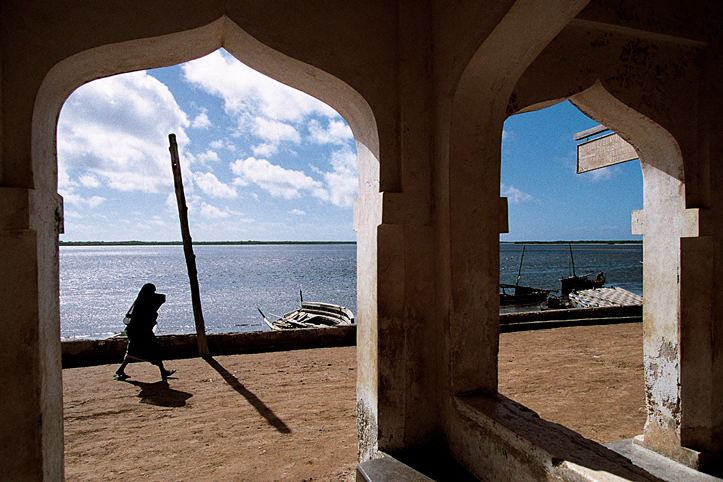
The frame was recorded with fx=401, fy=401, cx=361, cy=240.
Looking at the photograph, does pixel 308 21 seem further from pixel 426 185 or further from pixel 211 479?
pixel 211 479

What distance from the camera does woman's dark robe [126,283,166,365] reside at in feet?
20.0

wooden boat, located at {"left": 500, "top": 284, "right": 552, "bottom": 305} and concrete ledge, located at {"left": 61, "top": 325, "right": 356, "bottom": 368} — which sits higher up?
concrete ledge, located at {"left": 61, "top": 325, "right": 356, "bottom": 368}

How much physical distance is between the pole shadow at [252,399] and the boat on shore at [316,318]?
4.54 metres

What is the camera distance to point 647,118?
10.7ft

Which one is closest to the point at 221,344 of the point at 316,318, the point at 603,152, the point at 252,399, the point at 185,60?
the point at 252,399

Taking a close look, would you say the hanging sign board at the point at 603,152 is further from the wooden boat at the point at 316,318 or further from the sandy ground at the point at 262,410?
the wooden boat at the point at 316,318

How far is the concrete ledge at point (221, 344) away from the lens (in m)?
6.91

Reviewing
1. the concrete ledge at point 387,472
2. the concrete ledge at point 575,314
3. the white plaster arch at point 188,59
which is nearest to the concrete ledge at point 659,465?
the concrete ledge at point 387,472

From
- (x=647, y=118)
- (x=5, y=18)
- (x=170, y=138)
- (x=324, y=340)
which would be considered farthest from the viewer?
(x=324, y=340)

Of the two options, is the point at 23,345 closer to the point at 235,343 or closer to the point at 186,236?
the point at 235,343

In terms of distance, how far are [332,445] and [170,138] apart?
6.36 metres

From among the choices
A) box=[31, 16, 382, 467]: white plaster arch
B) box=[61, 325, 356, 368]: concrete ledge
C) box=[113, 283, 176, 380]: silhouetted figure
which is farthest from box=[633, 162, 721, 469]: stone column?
box=[113, 283, 176, 380]: silhouetted figure

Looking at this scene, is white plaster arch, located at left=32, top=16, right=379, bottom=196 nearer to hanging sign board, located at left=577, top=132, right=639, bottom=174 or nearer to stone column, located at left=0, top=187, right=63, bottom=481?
stone column, located at left=0, top=187, right=63, bottom=481

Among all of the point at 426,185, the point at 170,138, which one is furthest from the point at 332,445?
the point at 170,138
